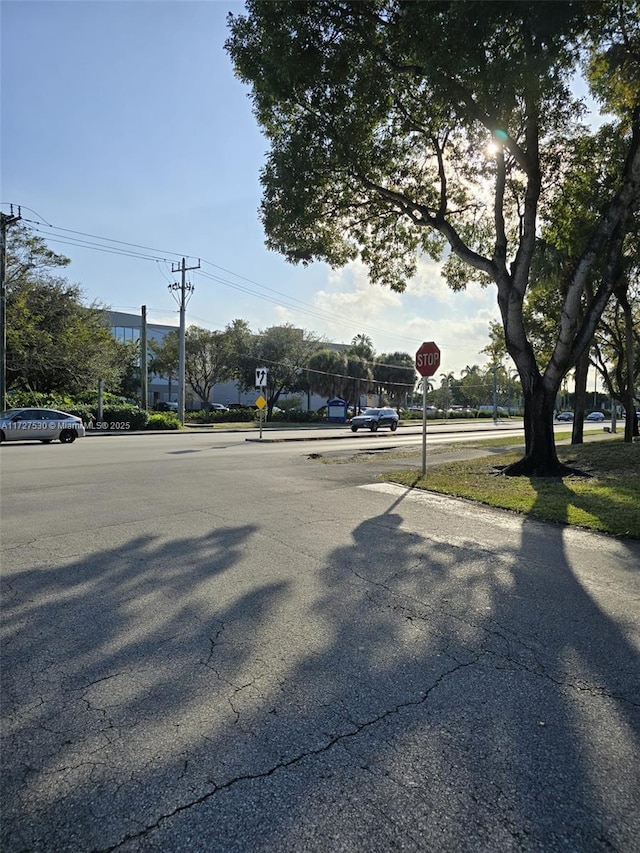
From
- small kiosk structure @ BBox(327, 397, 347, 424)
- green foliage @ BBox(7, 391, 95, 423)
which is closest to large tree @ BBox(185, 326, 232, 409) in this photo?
small kiosk structure @ BBox(327, 397, 347, 424)

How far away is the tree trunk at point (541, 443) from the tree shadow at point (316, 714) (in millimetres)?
7502

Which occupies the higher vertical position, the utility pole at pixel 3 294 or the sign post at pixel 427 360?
the utility pole at pixel 3 294

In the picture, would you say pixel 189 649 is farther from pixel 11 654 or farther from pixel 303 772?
pixel 303 772

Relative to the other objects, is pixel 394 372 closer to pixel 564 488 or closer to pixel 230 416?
pixel 230 416

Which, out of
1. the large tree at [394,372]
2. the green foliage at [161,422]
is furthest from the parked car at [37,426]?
the large tree at [394,372]

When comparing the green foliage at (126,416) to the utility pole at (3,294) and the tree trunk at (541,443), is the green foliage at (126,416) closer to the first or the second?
the utility pole at (3,294)

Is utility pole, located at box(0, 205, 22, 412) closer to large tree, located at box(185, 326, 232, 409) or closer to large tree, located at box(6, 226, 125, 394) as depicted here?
large tree, located at box(6, 226, 125, 394)

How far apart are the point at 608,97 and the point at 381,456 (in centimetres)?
1065

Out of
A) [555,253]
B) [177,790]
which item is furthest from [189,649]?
[555,253]

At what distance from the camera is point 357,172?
12.8 m

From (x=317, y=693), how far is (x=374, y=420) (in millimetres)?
33262

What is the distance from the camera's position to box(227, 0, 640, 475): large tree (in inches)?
352

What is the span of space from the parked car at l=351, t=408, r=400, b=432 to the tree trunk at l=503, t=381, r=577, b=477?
74.1 ft

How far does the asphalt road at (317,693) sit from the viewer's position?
2.02 metres
